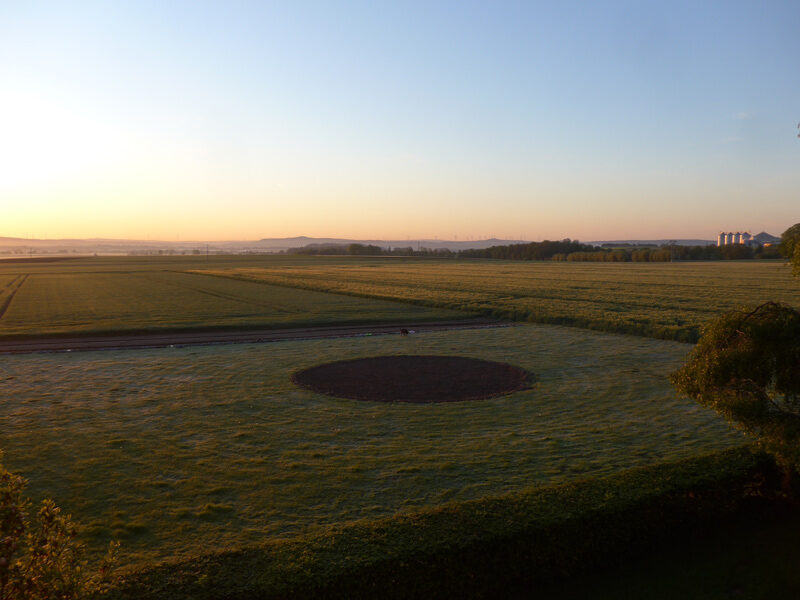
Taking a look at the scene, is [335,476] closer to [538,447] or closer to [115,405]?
[538,447]

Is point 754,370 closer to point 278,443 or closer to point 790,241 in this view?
point 790,241

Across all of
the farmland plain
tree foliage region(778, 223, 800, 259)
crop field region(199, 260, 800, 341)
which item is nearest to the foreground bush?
the farmland plain

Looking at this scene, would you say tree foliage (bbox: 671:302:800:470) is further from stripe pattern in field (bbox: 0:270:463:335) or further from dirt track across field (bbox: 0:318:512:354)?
stripe pattern in field (bbox: 0:270:463:335)

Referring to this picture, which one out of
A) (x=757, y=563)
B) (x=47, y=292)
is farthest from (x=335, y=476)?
(x=47, y=292)

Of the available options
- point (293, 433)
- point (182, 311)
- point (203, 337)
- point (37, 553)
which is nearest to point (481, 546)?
point (37, 553)

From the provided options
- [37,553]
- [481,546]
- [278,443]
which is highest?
[37,553]

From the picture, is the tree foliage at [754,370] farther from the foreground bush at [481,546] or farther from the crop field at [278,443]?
the crop field at [278,443]
